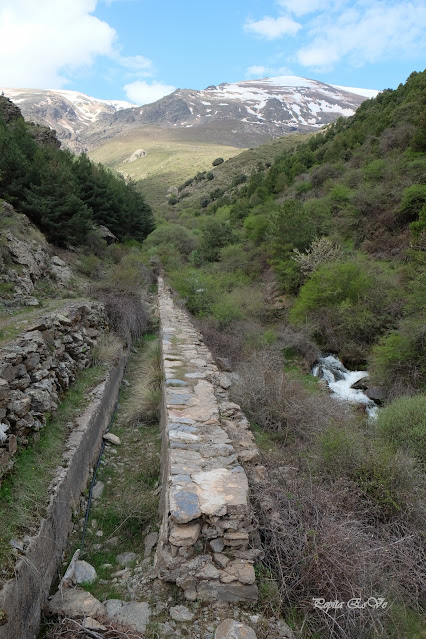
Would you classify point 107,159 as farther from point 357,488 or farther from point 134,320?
point 357,488

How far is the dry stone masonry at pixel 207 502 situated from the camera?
243 cm

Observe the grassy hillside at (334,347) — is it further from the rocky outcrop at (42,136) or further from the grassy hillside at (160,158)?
the grassy hillside at (160,158)

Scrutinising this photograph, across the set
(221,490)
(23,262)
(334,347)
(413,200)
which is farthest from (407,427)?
(413,200)

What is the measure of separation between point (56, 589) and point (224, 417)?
2.37m

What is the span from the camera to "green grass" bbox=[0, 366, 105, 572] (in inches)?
108

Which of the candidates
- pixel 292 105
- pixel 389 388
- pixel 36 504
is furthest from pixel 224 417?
pixel 292 105

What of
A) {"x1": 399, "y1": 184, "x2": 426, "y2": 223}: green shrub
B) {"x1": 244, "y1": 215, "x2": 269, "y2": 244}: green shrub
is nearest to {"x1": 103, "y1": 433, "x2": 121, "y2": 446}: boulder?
{"x1": 399, "y1": 184, "x2": 426, "y2": 223}: green shrub

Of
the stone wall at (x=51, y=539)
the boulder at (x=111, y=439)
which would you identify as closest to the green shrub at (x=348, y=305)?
the boulder at (x=111, y=439)

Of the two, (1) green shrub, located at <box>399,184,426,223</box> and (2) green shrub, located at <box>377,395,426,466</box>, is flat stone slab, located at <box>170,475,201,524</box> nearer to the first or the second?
(2) green shrub, located at <box>377,395,426,466</box>

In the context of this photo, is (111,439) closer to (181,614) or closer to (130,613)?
(130,613)

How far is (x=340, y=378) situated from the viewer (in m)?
9.80

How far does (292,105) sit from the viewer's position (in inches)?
7200

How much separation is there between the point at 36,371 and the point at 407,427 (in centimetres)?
513

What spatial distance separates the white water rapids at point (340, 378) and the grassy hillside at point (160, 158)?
41772 millimetres
